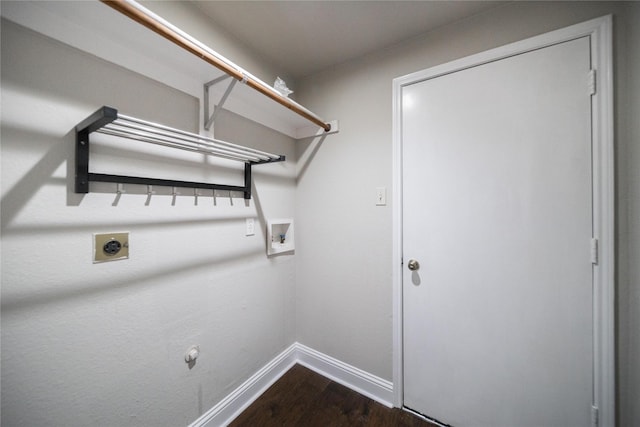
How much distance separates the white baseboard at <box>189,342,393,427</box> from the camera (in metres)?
1.35

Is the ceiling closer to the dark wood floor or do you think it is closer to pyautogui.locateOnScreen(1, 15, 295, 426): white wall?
pyautogui.locateOnScreen(1, 15, 295, 426): white wall

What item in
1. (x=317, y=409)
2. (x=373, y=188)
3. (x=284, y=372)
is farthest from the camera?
(x=284, y=372)

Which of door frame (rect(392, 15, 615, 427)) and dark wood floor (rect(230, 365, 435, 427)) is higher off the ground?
door frame (rect(392, 15, 615, 427))

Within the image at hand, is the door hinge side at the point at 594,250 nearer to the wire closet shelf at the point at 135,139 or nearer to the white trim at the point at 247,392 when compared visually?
the wire closet shelf at the point at 135,139

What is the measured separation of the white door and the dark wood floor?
186 millimetres

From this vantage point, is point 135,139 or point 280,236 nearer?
point 135,139

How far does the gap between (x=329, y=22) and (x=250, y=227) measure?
4.36ft

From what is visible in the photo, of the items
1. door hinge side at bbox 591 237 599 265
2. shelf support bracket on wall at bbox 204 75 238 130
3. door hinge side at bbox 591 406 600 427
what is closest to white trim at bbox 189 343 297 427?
shelf support bracket on wall at bbox 204 75 238 130

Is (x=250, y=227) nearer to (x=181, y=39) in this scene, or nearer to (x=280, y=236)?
(x=280, y=236)

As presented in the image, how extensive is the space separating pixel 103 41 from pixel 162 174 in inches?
21.1

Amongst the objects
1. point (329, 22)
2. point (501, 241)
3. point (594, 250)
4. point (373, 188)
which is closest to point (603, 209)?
point (594, 250)

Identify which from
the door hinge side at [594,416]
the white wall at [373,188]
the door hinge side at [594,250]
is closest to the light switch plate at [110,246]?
the white wall at [373,188]

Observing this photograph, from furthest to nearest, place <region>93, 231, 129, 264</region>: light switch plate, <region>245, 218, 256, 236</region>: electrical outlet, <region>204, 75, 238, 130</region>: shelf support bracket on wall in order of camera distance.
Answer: <region>245, 218, 256, 236</region>: electrical outlet < <region>204, 75, 238, 130</region>: shelf support bracket on wall < <region>93, 231, 129, 264</region>: light switch plate

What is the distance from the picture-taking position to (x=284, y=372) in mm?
1806
